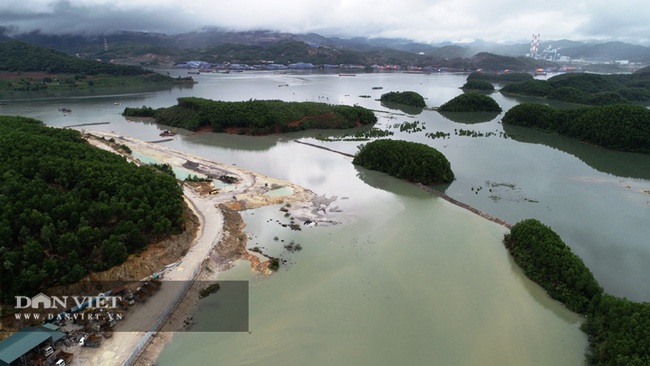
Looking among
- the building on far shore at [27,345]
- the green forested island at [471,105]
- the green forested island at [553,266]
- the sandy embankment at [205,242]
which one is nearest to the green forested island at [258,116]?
the sandy embankment at [205,242]

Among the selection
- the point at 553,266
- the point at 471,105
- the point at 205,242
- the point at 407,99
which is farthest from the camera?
the point at 407,99

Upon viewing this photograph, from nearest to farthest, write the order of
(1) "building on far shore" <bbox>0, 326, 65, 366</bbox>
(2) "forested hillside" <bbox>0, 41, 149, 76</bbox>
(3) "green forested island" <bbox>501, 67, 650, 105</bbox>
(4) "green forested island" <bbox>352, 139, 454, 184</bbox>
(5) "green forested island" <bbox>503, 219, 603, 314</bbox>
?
(1) "building on far shore" <bbox>0, 326, 65, 366</bbox>
(5) "green forested island" <bbox>503, 219, 603, 314</bbox>
(4) "green forested island" <bbox>352, 139, 454, 184</bbox>
(3) "green forested island" <bbox>501, 67, 650, 105</bbox>
(2) "forested hillside" <bbox>0, 41, 149, 76</bbox>

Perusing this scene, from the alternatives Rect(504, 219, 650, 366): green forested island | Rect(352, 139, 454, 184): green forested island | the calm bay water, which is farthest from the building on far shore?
Rect(352, 139, 454, 184): green forested island

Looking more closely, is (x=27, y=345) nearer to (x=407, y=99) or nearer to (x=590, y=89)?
(x=407, y=99)

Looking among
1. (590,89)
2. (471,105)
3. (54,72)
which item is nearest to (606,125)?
(471,105)

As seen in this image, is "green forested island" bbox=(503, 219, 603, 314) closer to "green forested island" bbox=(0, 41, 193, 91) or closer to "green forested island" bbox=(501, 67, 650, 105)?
"green forested island" bbox=(501, 67, 650, 105)

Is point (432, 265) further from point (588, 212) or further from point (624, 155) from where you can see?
point (624, 155)

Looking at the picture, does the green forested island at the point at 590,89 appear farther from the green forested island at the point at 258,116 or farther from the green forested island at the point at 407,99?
the green forested island at the point at 258,116
